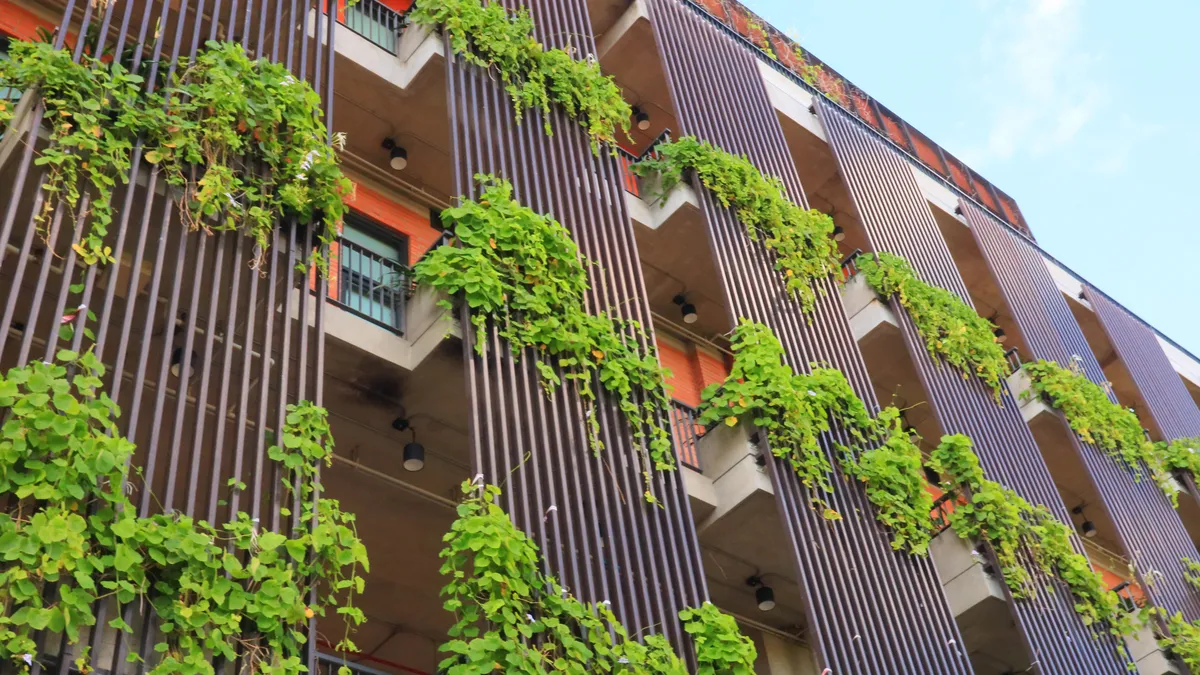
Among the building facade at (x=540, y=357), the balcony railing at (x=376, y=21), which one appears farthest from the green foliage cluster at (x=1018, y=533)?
the balcony railing at (x=376, y=21)

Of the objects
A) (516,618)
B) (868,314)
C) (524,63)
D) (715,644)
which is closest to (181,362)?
(516,618)

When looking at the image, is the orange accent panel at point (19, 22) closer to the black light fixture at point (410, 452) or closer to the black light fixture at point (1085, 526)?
the black light fixture at point (410, 452)

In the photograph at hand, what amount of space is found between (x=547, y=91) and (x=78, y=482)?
9.05 meters

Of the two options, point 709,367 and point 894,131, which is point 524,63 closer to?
point 709,367

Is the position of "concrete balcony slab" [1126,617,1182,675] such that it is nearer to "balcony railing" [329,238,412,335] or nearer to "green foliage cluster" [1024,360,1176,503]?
"green foliage cluster" [1024,360,1176,503]

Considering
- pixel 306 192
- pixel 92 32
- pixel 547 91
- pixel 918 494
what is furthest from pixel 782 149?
pixel 92 32

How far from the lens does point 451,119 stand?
1395 cm

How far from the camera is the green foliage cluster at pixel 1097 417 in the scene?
21031 millimetres

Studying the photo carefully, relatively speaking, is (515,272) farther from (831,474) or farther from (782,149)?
(782,149)

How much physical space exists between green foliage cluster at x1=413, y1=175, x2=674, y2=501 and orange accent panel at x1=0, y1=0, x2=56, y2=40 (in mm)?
4903

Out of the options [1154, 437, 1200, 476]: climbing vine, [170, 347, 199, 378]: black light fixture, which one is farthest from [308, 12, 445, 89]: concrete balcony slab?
[1154, 437, 1200, 476]: climbing vine

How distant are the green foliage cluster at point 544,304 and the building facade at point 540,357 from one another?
12 centimetres

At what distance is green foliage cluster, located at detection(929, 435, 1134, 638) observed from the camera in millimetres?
15828

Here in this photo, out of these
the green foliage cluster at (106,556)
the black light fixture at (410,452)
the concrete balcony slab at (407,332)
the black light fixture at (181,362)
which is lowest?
the green foliage cluster at (106,556)
